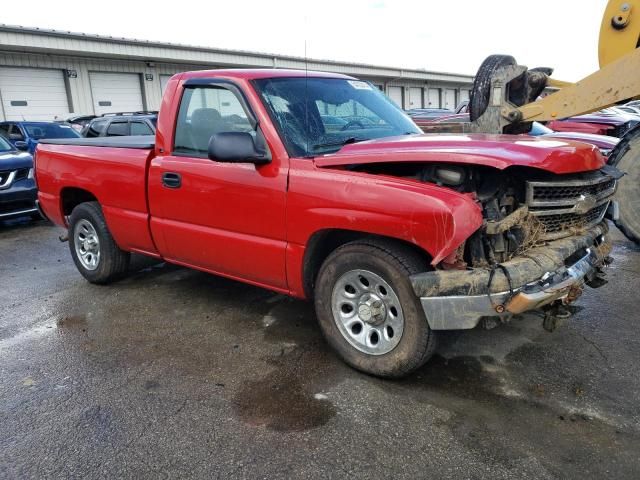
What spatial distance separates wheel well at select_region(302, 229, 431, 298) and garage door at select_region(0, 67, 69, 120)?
19.8m

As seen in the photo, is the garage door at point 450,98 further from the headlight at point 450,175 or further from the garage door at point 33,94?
the headlight at point 450,175

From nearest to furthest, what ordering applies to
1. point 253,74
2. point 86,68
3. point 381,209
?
point 381,209, point 253,74, point 86,68

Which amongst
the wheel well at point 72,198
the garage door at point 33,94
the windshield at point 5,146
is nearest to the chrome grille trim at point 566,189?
the wheel well at point 72,198

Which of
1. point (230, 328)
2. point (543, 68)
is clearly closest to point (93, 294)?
point (230, 328)

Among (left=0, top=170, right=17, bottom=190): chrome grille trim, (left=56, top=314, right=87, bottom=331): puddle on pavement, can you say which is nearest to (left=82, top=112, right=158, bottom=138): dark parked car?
(left=0, top=170, right=17, bottom=190): chrome grille trim

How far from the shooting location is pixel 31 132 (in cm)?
1180

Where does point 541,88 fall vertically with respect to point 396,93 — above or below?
below

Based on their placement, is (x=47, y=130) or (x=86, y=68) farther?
(x=86, y=68)

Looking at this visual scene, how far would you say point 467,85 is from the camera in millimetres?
46875

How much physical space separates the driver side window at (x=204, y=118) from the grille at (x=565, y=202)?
6.78 feet

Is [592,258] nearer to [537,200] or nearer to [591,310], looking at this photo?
[537,200]

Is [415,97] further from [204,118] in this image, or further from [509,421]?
[509,421]

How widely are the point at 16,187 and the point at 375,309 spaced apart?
7.52 meters

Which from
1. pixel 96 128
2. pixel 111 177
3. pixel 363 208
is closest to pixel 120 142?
pixel 111 177
